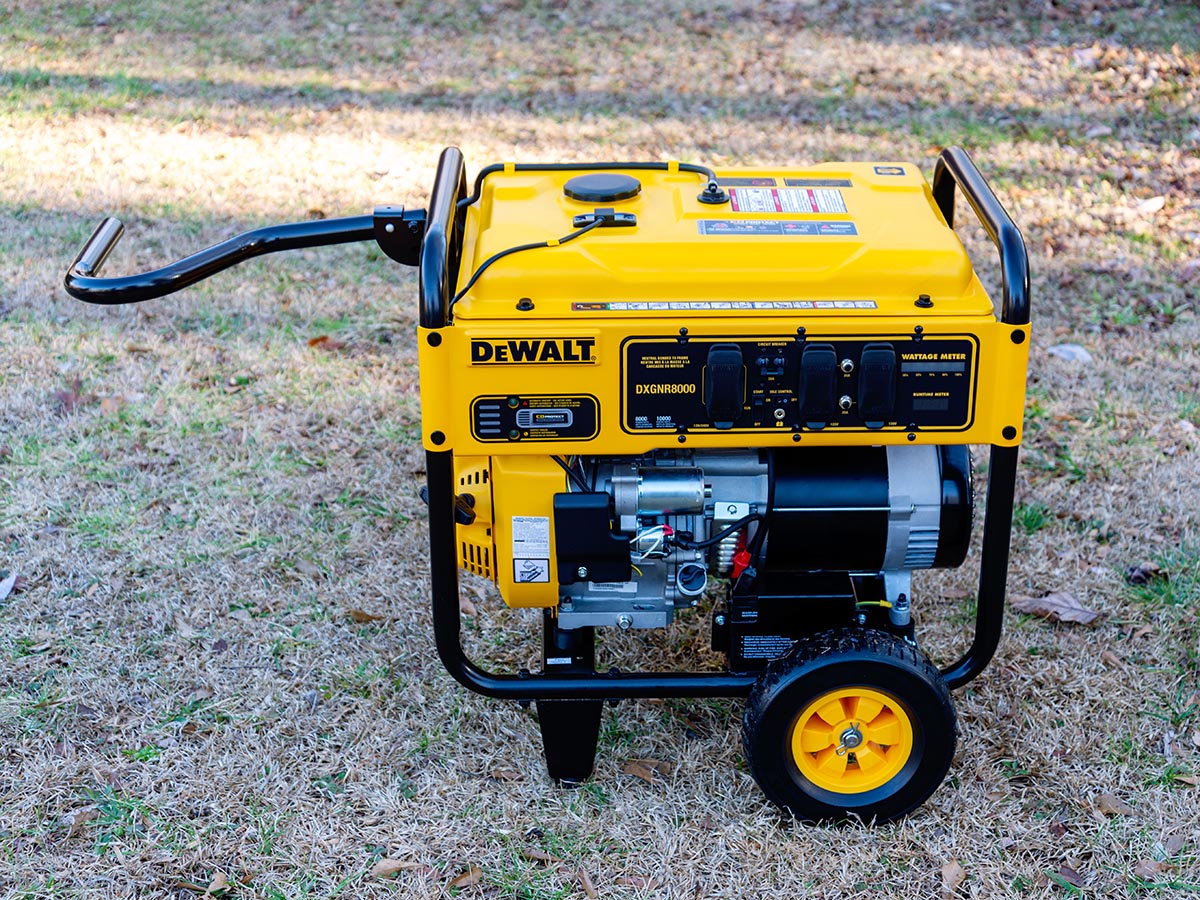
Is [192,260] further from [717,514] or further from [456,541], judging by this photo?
[717,514]

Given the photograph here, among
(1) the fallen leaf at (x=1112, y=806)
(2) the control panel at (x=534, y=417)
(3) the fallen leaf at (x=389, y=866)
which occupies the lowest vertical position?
(3) the fallen leaf at (x=389, y=866)

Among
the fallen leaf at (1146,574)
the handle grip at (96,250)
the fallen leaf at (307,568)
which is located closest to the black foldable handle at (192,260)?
the handle grip at (96,250)

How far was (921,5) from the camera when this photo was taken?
30.0 feet

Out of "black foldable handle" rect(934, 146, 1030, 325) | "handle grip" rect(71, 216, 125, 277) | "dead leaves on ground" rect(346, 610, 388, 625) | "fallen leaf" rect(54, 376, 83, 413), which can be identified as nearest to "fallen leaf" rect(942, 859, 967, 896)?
"black foldable handle" rect(934, 146, 1030, 325)

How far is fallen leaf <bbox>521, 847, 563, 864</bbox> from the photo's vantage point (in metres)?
3.01

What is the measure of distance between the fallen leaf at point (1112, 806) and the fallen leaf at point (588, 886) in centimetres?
128

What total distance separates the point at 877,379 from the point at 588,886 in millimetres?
1349

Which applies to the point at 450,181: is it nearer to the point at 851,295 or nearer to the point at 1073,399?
the point at 851,295

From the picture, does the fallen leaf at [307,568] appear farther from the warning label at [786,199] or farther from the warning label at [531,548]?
the warning label at [786,199]

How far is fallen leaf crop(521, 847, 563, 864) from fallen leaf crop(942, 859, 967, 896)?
90 cm

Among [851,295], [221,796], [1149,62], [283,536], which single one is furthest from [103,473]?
[1149,62]

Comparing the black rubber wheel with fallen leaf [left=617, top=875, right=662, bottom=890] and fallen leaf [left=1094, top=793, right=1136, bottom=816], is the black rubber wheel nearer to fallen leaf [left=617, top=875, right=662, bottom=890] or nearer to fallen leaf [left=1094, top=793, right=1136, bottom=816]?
fallen leaf [left=617, top=875, right=662, bottom=890]

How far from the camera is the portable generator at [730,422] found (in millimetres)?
2627

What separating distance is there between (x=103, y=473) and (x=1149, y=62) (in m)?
6.89
